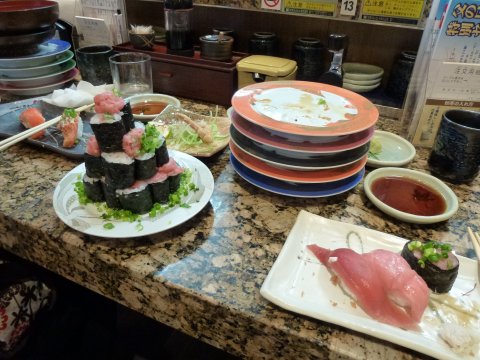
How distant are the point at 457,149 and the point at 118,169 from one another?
3.15 ft

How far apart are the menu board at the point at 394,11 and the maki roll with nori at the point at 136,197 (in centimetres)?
117

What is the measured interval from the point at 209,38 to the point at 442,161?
104 cm

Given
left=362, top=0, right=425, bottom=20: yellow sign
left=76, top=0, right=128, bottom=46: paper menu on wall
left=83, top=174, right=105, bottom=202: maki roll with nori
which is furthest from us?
left=76, top=0, right=128, bottom=46: paper menu on wall

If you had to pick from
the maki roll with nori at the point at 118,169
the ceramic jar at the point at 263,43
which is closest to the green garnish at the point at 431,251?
the maki roll with nori at the point at 118,169

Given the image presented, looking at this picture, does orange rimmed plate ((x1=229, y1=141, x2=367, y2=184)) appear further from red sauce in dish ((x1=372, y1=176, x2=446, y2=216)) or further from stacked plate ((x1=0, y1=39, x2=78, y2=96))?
stacked plate ((x1=0, y1=39, x2=78, y2=96))

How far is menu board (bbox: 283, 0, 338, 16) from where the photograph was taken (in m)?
1.49

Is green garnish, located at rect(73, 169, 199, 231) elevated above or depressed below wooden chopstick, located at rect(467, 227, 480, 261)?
above

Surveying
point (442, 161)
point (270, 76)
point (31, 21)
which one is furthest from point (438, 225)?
point (31, 21)

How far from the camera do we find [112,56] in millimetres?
1604

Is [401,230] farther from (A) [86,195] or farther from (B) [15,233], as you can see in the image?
(B) [15,233]

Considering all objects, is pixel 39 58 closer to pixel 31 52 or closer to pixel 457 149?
pixel 31 52

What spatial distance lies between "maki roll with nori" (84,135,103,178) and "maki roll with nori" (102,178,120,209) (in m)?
0.03

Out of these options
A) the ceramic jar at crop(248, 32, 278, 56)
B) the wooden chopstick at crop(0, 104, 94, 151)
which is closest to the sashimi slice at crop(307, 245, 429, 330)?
the wooden chopstick at crop(0, 104, 94, 151)

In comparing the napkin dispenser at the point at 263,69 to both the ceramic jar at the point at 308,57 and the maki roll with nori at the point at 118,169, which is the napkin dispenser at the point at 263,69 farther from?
the maki roll with nori at the point at 118,169
